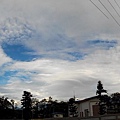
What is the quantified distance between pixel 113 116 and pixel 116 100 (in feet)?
206

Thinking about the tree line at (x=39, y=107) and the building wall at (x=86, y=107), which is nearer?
the building wall at (x=86, y=107)

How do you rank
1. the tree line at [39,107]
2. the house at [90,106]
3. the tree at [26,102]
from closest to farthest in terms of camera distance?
the house at [90,106], the tree line at [39,107], the tree at [26,102]

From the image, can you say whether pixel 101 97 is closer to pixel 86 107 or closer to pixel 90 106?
pixel 90 106

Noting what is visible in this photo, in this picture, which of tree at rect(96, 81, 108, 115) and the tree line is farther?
the tree line

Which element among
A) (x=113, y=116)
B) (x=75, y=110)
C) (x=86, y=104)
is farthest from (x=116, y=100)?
(x=113, y=116)

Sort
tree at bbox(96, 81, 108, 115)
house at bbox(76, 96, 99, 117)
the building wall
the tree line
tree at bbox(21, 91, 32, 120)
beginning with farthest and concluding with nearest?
tree at bbox(21, 91, 32, 120)
the tree line
the building wall
house at bbox(76, 96, 99, 117)
tree at bbox(96, 81, 108, 115)

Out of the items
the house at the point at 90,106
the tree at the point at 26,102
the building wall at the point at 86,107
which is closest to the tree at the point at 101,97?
the house at the point at 90,106

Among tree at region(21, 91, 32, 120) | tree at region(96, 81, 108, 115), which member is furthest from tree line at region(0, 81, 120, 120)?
tree at region(96, 81, 108, 115)

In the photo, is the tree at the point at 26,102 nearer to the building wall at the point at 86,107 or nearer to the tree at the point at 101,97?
the building wall at the point at 86,107

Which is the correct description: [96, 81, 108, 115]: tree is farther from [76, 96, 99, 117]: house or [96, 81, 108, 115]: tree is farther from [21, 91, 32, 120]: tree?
[21, 91, 32, 120]: tree

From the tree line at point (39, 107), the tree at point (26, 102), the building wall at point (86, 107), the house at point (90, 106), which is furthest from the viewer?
the tree at point (26, 102)

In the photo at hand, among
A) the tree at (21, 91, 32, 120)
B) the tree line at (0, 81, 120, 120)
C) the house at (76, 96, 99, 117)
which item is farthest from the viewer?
the tree at (21, 91, 32, 120)

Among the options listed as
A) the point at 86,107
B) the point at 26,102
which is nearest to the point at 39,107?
the point at 26,102

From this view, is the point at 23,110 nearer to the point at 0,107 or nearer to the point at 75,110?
the point at 0,107
